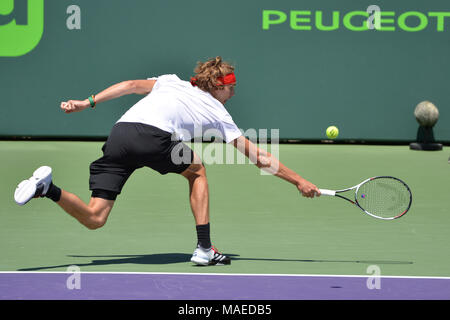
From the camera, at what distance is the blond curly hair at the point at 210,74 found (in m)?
4.99

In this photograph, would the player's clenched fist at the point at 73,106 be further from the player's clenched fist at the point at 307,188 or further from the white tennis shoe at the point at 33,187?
the player's clenched fist at the point at 307,188

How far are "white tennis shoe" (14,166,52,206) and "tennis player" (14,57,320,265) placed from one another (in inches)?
13.9

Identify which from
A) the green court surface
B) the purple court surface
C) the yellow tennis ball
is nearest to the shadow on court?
the green court surface

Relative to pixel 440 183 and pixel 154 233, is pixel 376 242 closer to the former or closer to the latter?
pixel 154 233

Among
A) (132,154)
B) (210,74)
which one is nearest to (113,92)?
(132,154)

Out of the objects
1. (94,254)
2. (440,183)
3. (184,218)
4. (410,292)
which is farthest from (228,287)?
(440,183)

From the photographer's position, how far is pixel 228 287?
173 inches

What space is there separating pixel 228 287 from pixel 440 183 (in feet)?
16.8

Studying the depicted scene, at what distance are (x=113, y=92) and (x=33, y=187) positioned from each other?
0.85m

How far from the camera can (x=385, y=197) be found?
5.22 m

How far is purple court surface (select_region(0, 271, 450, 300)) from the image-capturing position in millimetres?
4177

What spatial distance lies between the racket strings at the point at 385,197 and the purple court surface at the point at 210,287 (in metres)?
0.61

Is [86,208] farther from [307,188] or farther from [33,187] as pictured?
[307,188]

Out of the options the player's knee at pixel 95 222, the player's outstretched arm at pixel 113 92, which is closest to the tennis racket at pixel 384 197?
the player's outstretched arm at pixel 113 92
